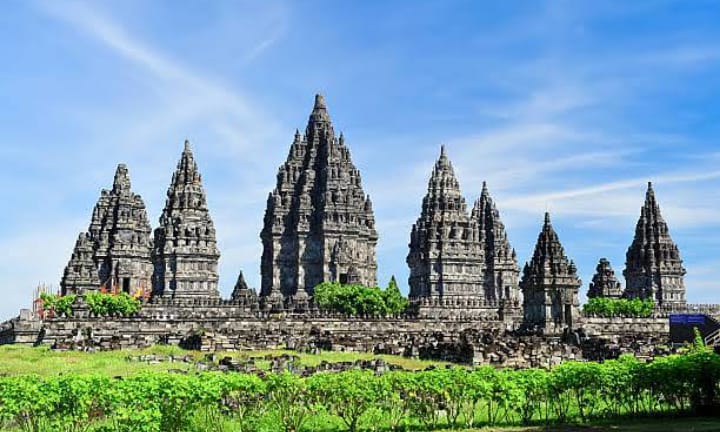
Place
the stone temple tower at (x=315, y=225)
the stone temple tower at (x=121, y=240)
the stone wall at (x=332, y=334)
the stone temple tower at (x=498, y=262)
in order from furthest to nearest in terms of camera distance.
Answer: the stone temple tower at (x=498, y=262), the stone temple tower at (x=315, y=225), the stone temple tower at (x=121, y=240), the stone wall at (x=332, y=334)

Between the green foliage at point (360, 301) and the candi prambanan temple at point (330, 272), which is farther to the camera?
the green foliage at point (360, 301)

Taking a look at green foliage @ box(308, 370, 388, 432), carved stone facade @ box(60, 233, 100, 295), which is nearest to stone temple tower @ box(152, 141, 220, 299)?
carved stone facade @ box(60, 233, 100, 295)

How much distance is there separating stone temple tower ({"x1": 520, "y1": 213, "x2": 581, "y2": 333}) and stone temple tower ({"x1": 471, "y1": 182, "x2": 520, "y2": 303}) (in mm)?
42280

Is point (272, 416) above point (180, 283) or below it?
below

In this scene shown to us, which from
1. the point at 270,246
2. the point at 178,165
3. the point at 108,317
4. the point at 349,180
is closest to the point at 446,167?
the point at 349,180

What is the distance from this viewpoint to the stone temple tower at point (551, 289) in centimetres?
6094

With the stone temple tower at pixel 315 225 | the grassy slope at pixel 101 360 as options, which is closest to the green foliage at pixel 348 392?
the grassy slope at pixel 101 360

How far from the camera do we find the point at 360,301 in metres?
79.9

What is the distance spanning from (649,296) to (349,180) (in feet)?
→ 128

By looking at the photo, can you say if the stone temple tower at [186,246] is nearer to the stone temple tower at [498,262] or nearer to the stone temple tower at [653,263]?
the stone temple tower at [498,262]

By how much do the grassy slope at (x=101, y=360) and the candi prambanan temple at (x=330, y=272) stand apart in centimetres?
374

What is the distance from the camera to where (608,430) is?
70.8 ft

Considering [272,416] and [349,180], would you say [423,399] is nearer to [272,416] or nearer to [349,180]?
[272,416]

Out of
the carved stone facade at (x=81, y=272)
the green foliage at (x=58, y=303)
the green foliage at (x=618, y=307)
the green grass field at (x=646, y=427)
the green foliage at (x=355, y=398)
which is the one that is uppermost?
the carved stone facade at (x=81, y=272)
